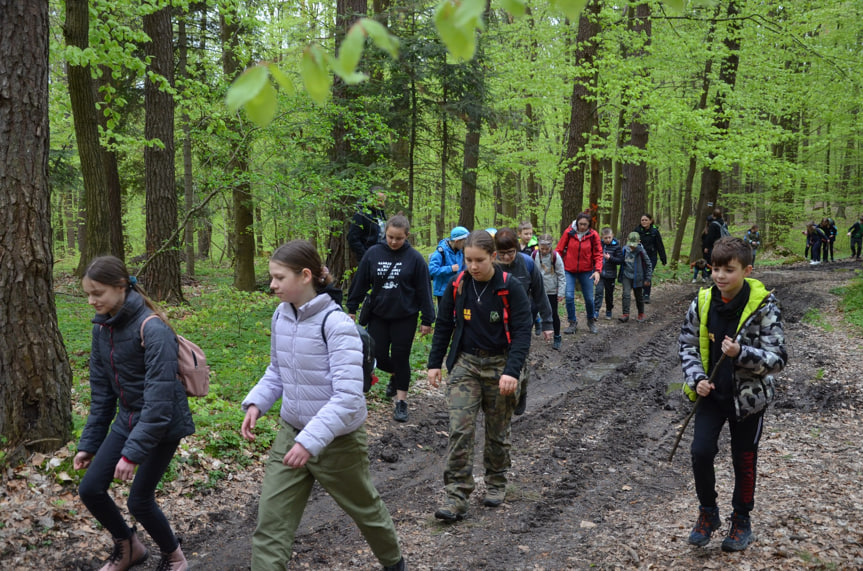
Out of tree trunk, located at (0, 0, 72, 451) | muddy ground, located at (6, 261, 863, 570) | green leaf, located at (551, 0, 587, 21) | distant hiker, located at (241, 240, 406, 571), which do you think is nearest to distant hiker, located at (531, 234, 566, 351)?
muddy ground, located at (6, 261, 863, 570)

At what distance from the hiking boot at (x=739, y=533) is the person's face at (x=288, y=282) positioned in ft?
10.7

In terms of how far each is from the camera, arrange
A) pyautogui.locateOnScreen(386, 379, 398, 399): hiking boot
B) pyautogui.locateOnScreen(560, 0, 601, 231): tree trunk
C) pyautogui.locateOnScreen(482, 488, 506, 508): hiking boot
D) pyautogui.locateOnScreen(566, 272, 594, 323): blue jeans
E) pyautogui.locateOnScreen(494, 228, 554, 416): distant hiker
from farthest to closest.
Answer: pyautogui.locateOnScreen(560, 0, 601, 231): tree trunk → pyautogui.locateOnScreen(566, 272, 594, 323): blue jeans → pyautogui.locateOnScreen(386, 379, 398, 399): hiking boot → pyautogui.locateOnScreen(494, 228, 554, 416): distant hiker → pyautogui.locateOnScreen(482, 488, 506, 508): hiking boot

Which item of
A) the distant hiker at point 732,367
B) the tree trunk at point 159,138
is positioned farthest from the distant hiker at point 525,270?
the tree trunk at point 159,138

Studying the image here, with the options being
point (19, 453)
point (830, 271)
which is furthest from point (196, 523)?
point (830, 271)

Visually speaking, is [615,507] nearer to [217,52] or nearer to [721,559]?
[721,559]

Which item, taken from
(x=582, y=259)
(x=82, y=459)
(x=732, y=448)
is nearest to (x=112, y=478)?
(x=82, y=459)

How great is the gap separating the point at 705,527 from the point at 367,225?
279 inches

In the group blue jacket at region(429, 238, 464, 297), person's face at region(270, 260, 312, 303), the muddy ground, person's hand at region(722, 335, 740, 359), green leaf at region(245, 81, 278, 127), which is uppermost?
green leaf at region(245, 81, 278, 127)

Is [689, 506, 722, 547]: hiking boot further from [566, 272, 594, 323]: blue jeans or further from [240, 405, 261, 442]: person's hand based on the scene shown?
[566, 272, 594, 323]: blue jeans

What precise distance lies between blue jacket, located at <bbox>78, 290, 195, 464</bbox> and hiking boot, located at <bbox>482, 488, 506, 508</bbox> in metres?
2.56

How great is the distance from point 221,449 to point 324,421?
11.3 ft

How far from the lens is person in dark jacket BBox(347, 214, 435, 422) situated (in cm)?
711

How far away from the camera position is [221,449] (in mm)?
6012

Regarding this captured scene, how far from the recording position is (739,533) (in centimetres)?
408
